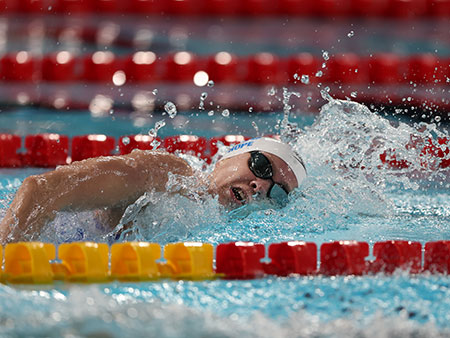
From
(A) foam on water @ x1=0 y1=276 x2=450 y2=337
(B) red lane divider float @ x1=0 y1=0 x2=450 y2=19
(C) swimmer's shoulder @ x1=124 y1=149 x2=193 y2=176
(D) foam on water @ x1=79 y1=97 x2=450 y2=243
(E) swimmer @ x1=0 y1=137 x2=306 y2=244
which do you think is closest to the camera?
(A) foam on water @ x1=0 y1=276 x2=450 y2=337

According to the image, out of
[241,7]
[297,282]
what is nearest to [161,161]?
[297,282]

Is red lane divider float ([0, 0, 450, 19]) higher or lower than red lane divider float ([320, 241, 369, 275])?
higher

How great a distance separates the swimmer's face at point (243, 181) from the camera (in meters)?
2.78

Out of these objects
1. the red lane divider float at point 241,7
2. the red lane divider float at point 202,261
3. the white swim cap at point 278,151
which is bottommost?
the red lane divider float at point 202,261

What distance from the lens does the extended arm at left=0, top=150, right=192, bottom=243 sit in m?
2.29

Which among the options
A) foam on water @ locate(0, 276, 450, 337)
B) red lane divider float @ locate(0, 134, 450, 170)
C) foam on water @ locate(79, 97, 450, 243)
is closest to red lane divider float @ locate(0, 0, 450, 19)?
red lane divider float @ locate(0, 134, 450, 170)

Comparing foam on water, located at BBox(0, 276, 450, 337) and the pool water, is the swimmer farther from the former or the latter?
foam on water, located at BBox(0, 276, 450, 337)

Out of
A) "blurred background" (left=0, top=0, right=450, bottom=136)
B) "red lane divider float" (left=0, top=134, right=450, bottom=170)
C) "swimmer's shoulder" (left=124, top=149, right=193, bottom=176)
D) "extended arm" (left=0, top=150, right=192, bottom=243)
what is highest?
"blurred background" (left=0, top=0, right=450, bottom=136)

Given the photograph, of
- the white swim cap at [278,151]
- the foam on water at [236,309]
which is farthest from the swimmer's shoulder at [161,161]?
the foam on water at [236,309]

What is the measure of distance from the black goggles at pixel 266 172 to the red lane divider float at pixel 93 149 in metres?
1.37

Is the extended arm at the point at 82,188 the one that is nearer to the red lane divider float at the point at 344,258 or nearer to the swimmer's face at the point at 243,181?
the swimmer's face at the point at 243,181

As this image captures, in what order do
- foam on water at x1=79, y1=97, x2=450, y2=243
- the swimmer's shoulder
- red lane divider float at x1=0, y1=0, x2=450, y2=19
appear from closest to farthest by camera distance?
the swimmer's shoulder, foam on water at x1=79, y1=97, x2=450, y2=243, red lane divider float at x1=0, y1=0, x2=450, y2=19

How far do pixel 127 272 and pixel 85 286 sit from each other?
0.15m

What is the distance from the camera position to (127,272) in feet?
6.99
